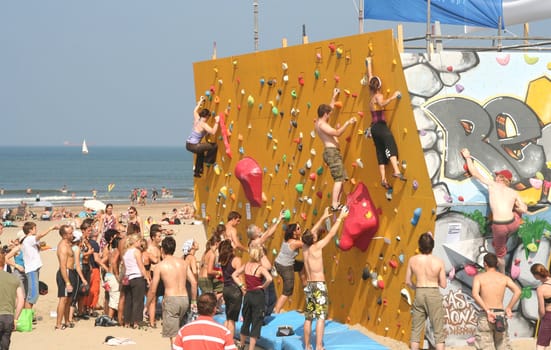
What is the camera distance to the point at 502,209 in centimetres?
1079

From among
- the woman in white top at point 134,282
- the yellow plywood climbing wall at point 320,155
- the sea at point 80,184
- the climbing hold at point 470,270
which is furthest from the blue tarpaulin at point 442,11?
the sea at point 80,184

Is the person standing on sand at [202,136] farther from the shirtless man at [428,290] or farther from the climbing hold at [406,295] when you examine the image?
the shirtless man at [428,290]

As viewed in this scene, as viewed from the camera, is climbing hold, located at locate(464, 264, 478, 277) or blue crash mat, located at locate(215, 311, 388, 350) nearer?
climbing hold, located at locate(464, 264, 478, 277)

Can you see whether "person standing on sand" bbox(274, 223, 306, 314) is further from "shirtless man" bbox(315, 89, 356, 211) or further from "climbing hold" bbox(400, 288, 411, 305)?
"climbing hold" bbox(400, 288, 411, 305)

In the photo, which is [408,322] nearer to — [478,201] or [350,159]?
[478,201]

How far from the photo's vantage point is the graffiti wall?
1093 cm

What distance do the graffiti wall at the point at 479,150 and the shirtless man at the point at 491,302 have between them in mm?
981

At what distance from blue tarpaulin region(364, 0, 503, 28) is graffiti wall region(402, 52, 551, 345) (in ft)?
4.77

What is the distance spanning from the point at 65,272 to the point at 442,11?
6.93m

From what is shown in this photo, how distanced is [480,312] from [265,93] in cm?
567

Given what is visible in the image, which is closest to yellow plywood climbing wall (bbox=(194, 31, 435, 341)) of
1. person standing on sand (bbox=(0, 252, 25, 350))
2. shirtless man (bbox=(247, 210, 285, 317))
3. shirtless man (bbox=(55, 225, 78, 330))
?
shirtless man (bbox=(247, 210, 285, 317))

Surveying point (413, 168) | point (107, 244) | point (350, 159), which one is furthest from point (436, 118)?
point (107, 244)

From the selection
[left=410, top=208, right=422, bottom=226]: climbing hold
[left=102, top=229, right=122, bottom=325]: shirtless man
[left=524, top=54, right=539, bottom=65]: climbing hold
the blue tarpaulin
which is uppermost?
the blue tarpaulin

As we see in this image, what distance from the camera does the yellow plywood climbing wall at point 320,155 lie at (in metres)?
11.3
